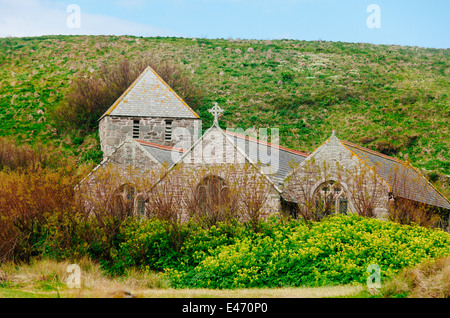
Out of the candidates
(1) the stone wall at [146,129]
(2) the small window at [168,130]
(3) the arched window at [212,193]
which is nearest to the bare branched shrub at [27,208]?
(3) the arched window at [212,193]

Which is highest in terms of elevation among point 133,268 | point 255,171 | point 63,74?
point 63,74

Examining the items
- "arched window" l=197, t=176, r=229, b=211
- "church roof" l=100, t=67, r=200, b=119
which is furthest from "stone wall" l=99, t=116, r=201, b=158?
"arched window" l=197, t=176, r=229, b=211

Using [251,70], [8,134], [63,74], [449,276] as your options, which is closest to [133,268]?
[449,276]

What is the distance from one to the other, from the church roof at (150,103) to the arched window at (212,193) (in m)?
14.2

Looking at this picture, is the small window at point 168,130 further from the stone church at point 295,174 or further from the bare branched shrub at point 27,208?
the bare branched shrub at point 27,208

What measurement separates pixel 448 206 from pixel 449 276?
598 inches

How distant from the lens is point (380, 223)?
58.1 feet

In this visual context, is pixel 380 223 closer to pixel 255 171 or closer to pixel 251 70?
pixel 255 171

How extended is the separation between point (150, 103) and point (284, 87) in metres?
26.1

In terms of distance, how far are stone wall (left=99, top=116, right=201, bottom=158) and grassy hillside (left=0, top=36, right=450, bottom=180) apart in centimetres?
492

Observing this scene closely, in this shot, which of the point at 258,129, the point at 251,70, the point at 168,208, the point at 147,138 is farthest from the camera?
the point at 251,70

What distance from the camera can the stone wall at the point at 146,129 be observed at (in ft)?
114

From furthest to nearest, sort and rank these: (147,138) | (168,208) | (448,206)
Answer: (147,138) < (448,206) < (168,208)

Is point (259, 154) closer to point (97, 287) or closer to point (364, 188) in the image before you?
point (364, 188)
